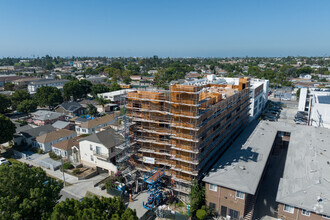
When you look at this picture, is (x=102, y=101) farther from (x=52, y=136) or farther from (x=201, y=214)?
(x=201, y=214)

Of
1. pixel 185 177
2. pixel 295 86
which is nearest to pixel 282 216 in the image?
pixel 185 177

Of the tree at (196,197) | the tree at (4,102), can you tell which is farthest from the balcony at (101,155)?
the tree at (4,102)

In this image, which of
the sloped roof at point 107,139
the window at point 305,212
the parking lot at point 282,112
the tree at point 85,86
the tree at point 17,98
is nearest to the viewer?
the window at point 305,212

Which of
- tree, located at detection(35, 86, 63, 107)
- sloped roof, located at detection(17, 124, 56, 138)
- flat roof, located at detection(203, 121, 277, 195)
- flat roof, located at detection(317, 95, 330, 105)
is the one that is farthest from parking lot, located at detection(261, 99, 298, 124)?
tree, located at detection(35, 86, 63, 107)

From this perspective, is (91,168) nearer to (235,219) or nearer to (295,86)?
(235,219)

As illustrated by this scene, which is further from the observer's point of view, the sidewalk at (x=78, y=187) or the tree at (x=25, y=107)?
the tree at (x=25, y=107)

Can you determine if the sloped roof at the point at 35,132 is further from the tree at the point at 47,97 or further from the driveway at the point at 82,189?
the tree at the point at 47,97
